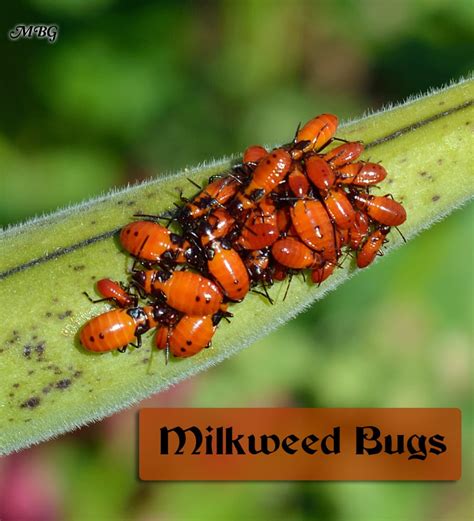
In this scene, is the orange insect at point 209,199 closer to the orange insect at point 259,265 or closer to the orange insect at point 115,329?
the orange insect at point 259,265

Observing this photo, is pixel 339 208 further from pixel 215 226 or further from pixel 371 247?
pixel 215 226

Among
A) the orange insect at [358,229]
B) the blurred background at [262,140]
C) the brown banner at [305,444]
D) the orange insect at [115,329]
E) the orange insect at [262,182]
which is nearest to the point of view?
the orange insect at [115,329]

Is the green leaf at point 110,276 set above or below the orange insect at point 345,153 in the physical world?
below

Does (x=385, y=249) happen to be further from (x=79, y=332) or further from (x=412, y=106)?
(x=79, y=332)

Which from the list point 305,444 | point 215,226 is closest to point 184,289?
point 215,226

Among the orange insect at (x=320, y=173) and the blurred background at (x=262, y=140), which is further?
the blurred background at (x=262, y=140)

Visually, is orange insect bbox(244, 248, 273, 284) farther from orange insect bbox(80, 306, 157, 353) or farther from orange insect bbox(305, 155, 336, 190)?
orange insect bbox(80, 306, 157, 353)

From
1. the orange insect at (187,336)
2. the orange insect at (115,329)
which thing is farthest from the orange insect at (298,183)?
the orange insect at (115,329)
